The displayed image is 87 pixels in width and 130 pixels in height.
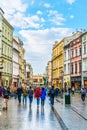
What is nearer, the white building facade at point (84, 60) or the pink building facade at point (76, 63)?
the white building facade at point (84, 60)

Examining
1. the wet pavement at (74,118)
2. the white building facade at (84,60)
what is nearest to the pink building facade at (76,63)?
the white building facade at (84,60)

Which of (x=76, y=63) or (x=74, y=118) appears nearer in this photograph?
(x=74, y=118)

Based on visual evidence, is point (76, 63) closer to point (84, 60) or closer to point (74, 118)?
point (84, 60)

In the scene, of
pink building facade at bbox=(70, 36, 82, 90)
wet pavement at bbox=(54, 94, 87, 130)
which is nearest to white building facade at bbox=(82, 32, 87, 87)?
pink building facade at bbox=(70, 36, 82, 90)

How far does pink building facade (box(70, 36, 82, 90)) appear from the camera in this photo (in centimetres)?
7212

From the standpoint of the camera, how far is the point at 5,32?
2677 inches

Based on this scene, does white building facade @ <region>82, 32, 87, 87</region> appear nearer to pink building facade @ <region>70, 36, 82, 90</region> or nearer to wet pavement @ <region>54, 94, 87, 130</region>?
pink building facade @ <region>70, 36, 82, 90</region>

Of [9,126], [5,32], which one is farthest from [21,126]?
[5,32]

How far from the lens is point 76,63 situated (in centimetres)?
7475

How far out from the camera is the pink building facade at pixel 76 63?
237 feet

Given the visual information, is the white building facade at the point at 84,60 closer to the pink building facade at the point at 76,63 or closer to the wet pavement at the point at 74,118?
the pink building facade at the point at 76,63

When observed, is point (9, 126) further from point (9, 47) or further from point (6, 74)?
point (9, 47)

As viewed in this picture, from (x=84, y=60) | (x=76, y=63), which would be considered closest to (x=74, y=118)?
(x=84, y=60)

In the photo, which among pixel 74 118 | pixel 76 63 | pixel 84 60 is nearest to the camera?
pixel 74 118
